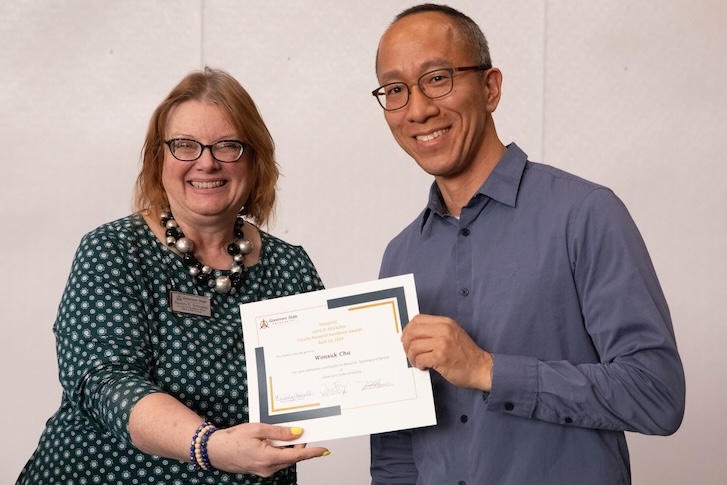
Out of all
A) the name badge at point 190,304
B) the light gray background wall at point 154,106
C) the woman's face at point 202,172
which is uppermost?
the light gray background wall at point 154,106

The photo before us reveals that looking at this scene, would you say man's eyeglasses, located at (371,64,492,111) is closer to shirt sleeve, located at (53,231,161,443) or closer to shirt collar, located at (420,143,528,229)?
shirt collar, located at (420,143,528,229)

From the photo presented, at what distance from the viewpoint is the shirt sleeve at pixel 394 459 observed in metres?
2.41

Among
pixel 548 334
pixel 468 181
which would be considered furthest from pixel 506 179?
pixel 548 334

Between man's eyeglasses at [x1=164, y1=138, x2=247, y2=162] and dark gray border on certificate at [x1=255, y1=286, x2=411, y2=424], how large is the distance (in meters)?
0.58

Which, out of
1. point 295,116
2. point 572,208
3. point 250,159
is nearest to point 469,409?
point 572,208

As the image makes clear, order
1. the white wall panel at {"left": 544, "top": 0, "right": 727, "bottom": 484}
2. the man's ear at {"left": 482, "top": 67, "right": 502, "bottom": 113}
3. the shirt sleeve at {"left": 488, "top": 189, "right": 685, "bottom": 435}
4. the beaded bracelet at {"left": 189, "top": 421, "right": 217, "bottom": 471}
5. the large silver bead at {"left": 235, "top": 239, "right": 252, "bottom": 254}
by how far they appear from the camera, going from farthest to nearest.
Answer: the white wall panel at {"left": 544, "top": 0, "right": 727, "bottom": 484} → the large silver bead at {"left": 235, "top": 239, "right": 252, "bottom": 254} → the man's ear at {"left": 482, "top": 67, "right": 502, "bottom": 113} → the beaded bracelet at {"left": 189, "top": 421, "right": 217, "bottom": 471} → the shirt sleeve at {"left": 488, "top": 189, "right": 685, "bottom": 435}

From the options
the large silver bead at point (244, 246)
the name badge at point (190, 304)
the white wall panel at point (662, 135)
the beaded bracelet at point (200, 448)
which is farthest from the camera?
the white wall panel at point (662, 135)

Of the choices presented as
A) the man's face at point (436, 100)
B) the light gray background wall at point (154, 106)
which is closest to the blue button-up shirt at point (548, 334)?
the man's face at point (436, 100)

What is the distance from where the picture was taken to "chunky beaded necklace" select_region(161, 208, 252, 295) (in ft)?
8.36

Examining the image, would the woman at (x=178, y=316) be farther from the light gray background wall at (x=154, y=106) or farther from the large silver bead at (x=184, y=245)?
the light gray background wall at (x=154, y=106)

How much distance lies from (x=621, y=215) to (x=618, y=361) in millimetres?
306

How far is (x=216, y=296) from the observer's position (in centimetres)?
256
